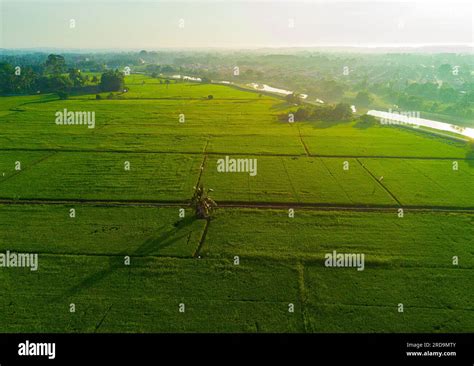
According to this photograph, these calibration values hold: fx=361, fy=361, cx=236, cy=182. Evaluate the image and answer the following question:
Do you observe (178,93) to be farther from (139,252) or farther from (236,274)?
(236,274)

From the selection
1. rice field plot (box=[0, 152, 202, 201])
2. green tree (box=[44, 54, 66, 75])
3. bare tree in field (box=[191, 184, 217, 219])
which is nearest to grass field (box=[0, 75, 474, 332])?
rice field plot (box=[0, 152, 202, 201])

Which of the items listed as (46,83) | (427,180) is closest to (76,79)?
(46,83)

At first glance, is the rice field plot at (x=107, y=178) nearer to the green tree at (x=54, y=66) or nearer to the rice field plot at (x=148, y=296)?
the rice field plot at (x=148, y=296)

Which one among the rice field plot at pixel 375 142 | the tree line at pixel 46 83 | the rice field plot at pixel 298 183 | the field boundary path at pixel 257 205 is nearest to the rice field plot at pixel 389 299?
the field boundary path at pixel 257 205

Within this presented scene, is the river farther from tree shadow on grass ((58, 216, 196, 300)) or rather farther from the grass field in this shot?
tree shadow on grass ((58, 216, 196, 300))

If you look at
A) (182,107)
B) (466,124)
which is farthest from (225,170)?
(466,124)
